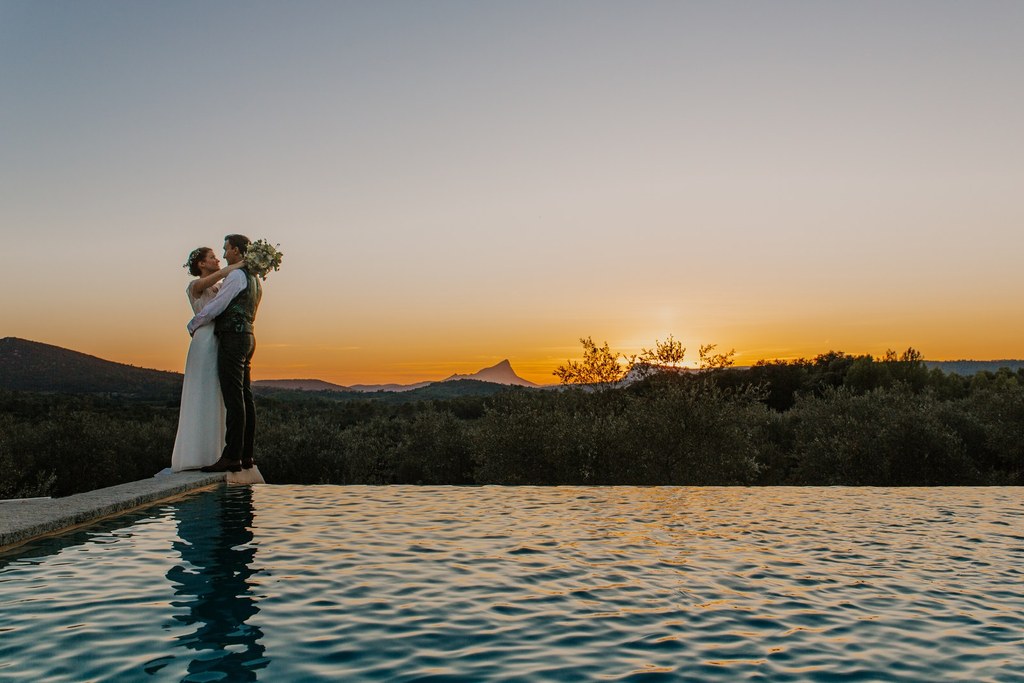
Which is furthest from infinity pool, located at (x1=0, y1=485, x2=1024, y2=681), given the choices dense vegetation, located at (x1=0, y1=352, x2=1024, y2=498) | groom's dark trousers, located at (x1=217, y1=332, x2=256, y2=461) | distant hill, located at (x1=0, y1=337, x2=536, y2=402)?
distant hill, located at (x1=0, y1=337, x2=536, y2=402)

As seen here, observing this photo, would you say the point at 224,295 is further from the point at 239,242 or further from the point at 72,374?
the point at 72,374

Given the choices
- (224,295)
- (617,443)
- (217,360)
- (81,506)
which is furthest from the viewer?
(617,443)

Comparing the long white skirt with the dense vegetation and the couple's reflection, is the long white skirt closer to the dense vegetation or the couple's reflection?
the couple's reflection

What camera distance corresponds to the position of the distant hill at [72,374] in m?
49.1

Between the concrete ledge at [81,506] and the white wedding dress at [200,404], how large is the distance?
363mm

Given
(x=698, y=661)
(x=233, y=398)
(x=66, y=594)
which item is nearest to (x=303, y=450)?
(x=233, y=398)

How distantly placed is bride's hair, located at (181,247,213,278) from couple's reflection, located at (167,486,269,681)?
11.6ft

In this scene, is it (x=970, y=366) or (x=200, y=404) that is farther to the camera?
(x=970, y=366)

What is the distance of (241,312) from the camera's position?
34.6 ft

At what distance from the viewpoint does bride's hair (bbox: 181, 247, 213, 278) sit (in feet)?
35.6

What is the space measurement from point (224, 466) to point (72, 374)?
47989 millimetres

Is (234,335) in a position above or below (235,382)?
above

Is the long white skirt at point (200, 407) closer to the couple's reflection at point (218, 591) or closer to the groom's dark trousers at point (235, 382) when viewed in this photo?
the groom's dark trousers at point (235, 382)


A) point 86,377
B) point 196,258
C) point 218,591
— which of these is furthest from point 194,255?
point 86,377
